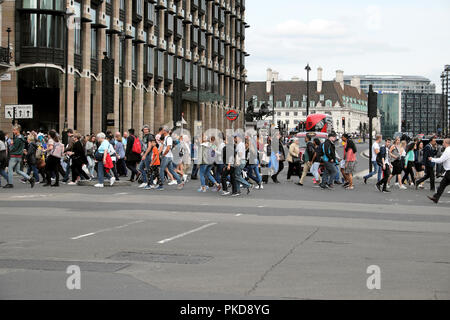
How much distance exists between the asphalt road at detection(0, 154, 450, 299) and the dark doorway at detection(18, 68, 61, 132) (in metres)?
27.1

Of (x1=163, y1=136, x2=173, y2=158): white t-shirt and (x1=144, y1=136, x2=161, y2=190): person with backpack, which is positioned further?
(x1=144, y1=136, x2=161, y2=190): person with backpack

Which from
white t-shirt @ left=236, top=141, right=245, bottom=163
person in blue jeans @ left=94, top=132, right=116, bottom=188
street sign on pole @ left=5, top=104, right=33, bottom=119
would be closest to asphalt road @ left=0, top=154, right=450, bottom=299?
white t-shirt @ left=236, top=141, right=245, bottom=163

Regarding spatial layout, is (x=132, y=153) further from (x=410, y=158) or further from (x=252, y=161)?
(x=410, y=158)

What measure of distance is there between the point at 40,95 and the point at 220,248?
128ft

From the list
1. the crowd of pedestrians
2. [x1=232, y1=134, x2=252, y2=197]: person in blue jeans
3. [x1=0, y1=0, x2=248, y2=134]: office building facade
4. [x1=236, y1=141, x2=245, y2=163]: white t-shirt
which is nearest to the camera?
[x1=232, y1=134, x2=252, y2=197]: person in blue jeans

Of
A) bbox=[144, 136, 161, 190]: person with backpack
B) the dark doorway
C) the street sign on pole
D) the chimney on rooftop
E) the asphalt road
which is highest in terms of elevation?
the chimney on rooftop

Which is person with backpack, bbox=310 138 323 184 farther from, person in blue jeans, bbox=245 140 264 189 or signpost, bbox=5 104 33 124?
signpost, bbox=5 104 33 124

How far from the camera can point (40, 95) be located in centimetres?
4738

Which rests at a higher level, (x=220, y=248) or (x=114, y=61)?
(x=114, y=61)

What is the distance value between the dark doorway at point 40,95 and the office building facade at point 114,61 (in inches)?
2.4

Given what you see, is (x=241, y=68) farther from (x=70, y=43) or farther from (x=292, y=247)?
(x=292, y=247)

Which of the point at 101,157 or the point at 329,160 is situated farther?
the point at 329,160

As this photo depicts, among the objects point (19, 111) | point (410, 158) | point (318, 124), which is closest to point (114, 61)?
point (19, 111)

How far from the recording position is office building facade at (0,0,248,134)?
44906 millimetres
